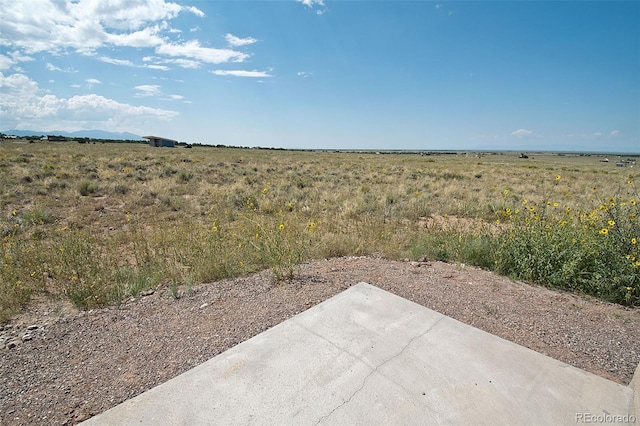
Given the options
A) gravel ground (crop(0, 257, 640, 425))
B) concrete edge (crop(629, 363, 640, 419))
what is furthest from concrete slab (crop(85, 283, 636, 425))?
gravel ground (crop(0, 257, 640, 425))

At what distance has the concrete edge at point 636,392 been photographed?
2155 millimetres

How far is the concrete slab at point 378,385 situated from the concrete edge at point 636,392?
0.10 feet

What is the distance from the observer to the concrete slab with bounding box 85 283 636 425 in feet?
6.91

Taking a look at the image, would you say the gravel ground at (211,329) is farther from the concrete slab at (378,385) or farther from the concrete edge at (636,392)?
the concrete slab at (378,385)

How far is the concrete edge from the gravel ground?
66mm

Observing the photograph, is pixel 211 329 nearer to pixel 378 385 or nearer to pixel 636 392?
pixel 378 385

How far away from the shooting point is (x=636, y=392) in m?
2.33

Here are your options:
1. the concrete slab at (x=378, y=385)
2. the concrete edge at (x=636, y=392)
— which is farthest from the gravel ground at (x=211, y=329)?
the concrete slab at (x=378, y=385)

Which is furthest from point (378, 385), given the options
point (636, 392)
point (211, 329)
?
point (636, 392)

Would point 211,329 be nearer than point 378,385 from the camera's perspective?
No

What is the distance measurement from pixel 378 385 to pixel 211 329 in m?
1.72

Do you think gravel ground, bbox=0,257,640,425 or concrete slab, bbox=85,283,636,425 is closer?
concrete slab, bbox=85,283,636,425

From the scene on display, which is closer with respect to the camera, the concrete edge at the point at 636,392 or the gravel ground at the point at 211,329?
the concrete edge at the point at 636,392

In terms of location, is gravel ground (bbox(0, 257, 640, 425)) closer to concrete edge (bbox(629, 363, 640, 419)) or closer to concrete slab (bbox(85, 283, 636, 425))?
concrete edge (bbox(629, 363, 640, 419))
